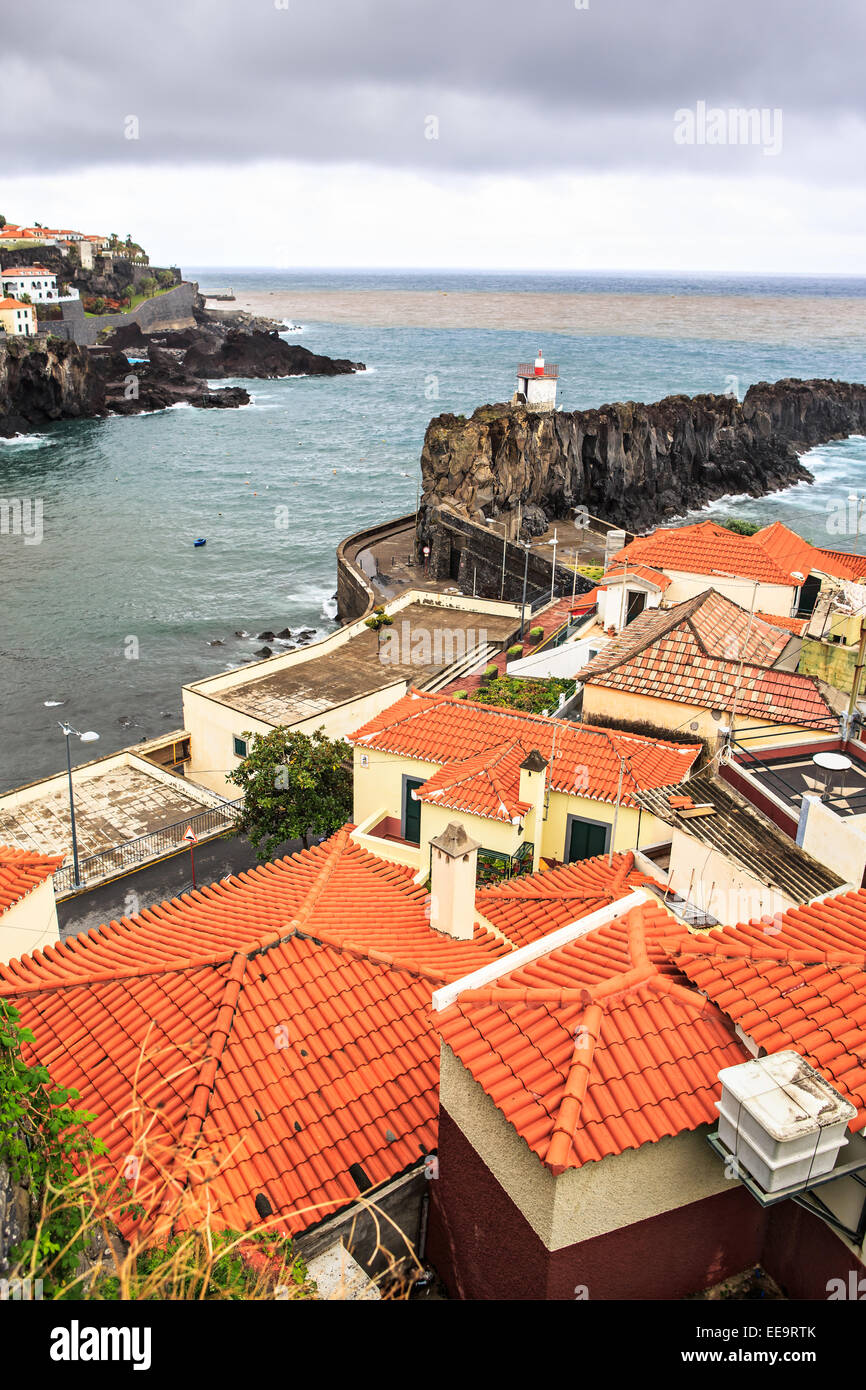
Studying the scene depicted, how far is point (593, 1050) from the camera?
7.61m

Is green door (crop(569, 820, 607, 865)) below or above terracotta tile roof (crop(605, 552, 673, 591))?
below

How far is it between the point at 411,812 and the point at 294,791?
441 cm

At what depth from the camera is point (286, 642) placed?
54.1m

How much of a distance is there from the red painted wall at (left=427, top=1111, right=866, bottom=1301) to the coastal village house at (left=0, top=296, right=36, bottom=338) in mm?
139333

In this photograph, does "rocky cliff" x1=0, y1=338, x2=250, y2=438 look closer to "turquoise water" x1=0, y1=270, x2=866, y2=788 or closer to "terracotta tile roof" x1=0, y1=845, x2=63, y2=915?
"turquoise water" x1=0, y1=270, x2=866, y2=788

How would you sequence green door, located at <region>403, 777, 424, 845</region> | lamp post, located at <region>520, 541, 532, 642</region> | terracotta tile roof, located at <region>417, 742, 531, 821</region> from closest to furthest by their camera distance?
terracotta tile roof, located at <region>417, 742, 531, 821</region> → green door, located at <region>403, 777, 424, 845</region> → lamp post, located at <region>520, 541, 532, 642</region>

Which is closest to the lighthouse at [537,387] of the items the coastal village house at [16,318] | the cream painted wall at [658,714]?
the cream painted wall at [658,714]

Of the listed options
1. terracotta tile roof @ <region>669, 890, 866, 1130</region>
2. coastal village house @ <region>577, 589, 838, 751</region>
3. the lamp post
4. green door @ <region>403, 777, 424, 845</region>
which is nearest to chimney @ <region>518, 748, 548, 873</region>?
green door @ <region>403, 777, 424, 845</region>

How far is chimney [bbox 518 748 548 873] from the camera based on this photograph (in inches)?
664

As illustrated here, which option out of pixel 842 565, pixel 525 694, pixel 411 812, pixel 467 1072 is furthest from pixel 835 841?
pixel 842 565

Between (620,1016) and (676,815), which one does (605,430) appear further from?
(620,1016)

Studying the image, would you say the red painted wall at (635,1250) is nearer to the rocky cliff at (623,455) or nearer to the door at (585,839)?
the door at (585,839)

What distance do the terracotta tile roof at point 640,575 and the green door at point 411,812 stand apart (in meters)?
10.6

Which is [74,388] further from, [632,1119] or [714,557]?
[632,1119]
